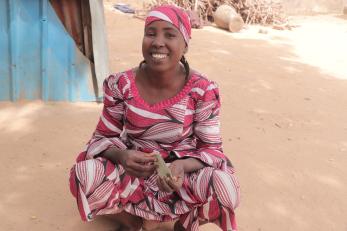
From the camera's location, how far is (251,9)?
1038cm

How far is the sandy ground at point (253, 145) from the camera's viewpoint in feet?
8.87

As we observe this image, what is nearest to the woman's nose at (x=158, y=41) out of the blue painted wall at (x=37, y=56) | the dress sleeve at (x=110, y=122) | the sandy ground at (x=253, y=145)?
the dress sleeve at (x=110, y=122)

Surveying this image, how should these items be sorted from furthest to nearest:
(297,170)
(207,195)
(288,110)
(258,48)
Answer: (258,48) → (288,110) → (297,170) → (207,195)

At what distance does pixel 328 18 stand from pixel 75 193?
11.3 meters

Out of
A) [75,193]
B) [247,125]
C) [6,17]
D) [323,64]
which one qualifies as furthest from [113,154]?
[323,64]

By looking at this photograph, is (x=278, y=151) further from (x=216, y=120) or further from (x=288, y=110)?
(x=216, y=120)

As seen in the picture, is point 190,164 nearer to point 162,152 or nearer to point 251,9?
point 162,152

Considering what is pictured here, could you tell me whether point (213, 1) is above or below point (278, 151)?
above

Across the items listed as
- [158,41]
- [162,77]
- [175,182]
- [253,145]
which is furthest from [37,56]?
[175,182]

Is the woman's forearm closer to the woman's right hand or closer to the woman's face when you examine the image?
the woman's right hand

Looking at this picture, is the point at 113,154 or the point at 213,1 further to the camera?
the point at 213,1

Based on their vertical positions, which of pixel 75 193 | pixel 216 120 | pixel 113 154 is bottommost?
pixel 75 193

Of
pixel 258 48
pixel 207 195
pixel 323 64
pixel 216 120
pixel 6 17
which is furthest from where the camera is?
pixel 258 48

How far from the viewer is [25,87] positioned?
13.7 feet
